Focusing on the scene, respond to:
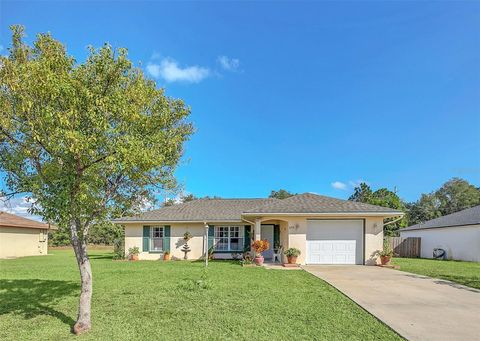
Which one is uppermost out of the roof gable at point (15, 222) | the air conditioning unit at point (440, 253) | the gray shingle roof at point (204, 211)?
the gray shingle roof at point (204, 211)

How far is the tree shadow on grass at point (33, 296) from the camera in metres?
7.55

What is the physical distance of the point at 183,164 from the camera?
8531 mm

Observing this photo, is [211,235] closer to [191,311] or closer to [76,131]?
[191,311]

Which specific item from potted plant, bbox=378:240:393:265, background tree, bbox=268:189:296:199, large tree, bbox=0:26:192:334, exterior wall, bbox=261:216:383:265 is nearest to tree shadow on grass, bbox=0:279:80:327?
large tree, bbox=0:26:192:334

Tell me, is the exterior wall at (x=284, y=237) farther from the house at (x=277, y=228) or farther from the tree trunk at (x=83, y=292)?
the tree trunk at (x=83, y=292)

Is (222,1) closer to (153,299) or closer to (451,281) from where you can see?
(153,299)

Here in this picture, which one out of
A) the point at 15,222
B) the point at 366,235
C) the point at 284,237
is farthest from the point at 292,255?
the point at 15,222

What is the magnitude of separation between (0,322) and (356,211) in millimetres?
14357

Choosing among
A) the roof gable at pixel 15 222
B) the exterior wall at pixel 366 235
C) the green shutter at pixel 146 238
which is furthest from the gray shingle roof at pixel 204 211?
the roof gable at pixel 15 222

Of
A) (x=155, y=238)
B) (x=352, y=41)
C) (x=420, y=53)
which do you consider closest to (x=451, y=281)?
(x=420, y=53)

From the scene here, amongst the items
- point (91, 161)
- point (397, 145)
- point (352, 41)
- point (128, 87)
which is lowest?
point (91, 161)

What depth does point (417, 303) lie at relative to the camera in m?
8.05

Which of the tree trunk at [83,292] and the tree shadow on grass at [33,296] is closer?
the tree trunk at [83,292]

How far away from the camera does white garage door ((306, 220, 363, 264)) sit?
55.5ft
